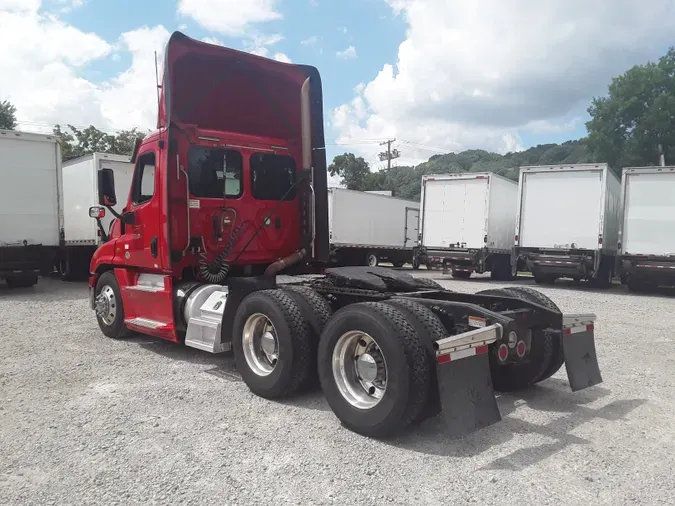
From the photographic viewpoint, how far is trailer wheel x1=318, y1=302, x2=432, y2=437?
3826mm

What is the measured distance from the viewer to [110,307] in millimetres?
7527

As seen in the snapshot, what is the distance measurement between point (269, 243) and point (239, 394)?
7.61 ft

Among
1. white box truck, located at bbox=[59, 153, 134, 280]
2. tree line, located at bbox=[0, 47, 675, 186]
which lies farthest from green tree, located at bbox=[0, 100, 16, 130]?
white box truck, located at bbox=[59, 153, 134, 280]

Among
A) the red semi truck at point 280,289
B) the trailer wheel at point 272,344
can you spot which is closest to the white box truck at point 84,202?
the red semi truck at point 280,289

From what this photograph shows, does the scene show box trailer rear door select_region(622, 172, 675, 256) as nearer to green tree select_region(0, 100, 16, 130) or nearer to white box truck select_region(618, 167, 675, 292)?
white box truck select_region(618, 167, 675, 292)

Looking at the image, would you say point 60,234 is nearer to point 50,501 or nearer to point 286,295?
point 286,295

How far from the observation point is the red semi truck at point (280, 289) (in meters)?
3.94

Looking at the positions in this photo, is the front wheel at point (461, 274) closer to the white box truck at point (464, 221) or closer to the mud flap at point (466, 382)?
the white box truck at point (464, 221)

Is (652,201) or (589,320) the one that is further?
(652,201)

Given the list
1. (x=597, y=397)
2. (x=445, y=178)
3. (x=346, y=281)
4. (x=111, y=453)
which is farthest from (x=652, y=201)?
(x=111, y=453)

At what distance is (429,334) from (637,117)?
3907cm

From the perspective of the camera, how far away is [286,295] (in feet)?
16.6

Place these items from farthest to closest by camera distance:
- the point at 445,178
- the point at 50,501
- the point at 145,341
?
the point at 445,178, the point at 145,341, the point at 50,501

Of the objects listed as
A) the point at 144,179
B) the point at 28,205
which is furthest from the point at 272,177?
the point at 28,205
